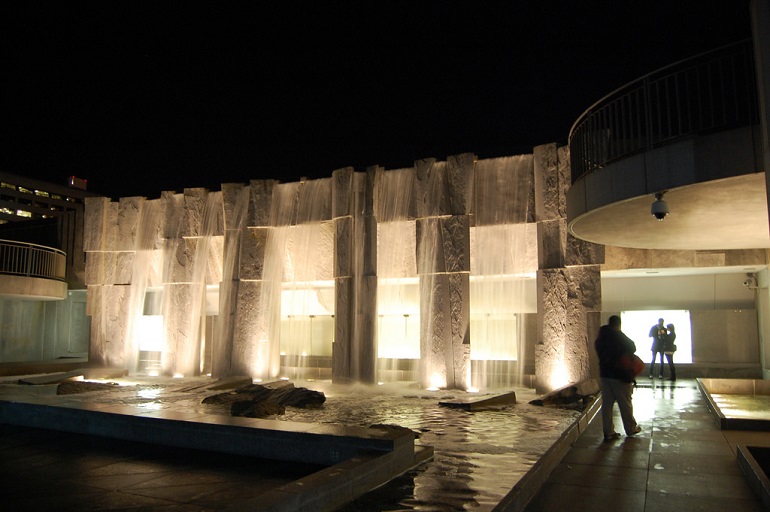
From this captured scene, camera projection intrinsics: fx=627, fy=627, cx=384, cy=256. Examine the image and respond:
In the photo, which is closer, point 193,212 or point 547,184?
point 547,184

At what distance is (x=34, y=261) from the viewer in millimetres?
24922

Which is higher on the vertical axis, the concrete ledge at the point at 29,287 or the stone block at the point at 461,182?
the stone block at the point at 461,182

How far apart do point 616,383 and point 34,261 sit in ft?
77.5

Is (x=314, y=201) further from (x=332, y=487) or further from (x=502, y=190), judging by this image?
(x=332, y=487)

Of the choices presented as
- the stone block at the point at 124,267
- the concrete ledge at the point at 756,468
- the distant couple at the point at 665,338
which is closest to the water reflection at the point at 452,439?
the concrete ledge at the point at 756,468

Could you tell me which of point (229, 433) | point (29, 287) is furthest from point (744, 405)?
point (29, 287)

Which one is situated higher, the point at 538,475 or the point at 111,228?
the point at 111,228

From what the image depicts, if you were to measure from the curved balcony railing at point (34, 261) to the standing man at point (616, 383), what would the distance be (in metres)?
22.4

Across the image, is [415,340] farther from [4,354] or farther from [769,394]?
[4,354]

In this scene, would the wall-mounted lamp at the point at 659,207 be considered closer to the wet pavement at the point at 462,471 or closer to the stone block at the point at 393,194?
the wet pavement at the point at 462,471

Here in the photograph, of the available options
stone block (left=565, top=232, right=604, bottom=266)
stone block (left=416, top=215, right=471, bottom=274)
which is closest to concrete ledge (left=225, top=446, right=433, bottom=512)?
stone block (left=565, top=232, right=604, bottom=266)

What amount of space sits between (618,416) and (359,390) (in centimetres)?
762

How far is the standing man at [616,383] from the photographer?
8648 millimetres

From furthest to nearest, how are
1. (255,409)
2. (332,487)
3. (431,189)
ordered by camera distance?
(431,189) < (255,409) < (332,487)
